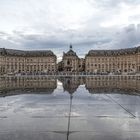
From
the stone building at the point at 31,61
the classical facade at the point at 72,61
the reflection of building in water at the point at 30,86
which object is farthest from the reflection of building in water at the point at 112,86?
the stone building at the point at 31,61

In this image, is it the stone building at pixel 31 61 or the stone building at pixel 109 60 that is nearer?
the stone building at pixel 31 61

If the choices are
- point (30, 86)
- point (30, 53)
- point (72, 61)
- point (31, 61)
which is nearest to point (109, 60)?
point (72, 61)

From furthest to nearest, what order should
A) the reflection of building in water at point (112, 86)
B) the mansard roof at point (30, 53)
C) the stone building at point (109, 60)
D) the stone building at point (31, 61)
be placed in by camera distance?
the stone building at point (109, 60) → the stone building at point (31, 61) → the mansard roof at point (30, 53) → the reflection of building in water at point (112, 86)

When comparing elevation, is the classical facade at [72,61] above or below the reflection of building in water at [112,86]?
above

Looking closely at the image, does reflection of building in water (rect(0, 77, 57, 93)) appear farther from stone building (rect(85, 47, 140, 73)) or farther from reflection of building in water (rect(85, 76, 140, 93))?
stone building (rect(85, 47, 140, 73))

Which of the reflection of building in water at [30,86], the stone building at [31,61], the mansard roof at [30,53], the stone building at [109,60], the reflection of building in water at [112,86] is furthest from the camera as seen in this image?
the stone building at [109,60]

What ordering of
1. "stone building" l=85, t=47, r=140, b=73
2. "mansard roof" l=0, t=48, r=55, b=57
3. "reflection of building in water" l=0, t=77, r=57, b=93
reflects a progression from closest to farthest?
"reflection of building in water" l=0, t=77, r=57, b=93 < "mansard roof" l=0, t=48, r=55, b=57 < "stone building" l=85, t=47, r=140, b=73

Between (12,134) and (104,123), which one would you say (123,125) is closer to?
(104,123)

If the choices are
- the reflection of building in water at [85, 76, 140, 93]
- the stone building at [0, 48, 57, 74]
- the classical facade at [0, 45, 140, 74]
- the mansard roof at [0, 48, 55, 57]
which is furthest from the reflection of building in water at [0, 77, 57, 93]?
the classical facade at [0, 45, 140, 74]

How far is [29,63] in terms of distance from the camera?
175m

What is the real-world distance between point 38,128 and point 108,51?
172867mm

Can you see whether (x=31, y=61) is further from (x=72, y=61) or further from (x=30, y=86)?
(x=30, y=86)

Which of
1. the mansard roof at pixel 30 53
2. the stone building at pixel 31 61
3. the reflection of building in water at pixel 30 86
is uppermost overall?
the mansard roof at pixel 30 53

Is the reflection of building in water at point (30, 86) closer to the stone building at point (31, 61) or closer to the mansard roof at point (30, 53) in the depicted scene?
the mansard roof at point (30, 53)
